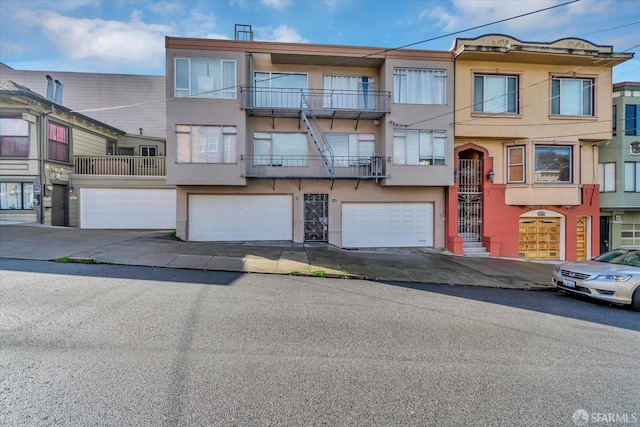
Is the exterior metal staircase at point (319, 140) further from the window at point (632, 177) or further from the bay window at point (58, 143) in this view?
the window at point (632, 177)

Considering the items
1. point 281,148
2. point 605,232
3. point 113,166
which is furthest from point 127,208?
point 605,232

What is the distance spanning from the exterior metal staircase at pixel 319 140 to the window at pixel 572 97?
1057 cm

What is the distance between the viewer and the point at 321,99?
14.9 m

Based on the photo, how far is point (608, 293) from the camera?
7.46 m

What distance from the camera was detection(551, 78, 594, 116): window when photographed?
49.2ft

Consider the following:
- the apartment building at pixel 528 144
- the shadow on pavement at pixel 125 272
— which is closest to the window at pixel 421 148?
the apartment building at pixel 528 144

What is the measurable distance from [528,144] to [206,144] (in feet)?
47.5

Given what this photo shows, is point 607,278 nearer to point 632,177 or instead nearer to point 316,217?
point 316,217

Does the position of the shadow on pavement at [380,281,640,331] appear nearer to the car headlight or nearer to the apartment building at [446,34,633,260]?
the car headlight

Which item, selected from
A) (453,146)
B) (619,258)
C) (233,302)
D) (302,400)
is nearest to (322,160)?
(453,146)

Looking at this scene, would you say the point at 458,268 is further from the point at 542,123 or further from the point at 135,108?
the point at 135,108

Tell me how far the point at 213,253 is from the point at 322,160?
6.47 metres

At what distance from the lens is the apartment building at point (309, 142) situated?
13.8 m

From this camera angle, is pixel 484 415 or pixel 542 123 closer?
pixel 484 415
